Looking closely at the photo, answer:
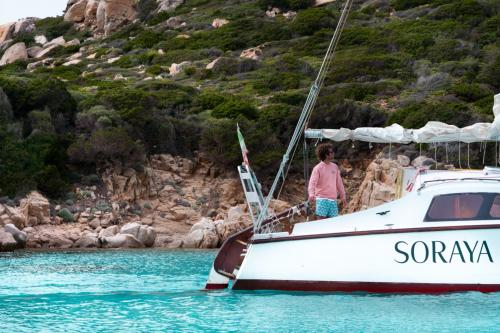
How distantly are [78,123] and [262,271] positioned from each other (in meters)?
24.9

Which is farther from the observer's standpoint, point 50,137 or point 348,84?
point 348,84

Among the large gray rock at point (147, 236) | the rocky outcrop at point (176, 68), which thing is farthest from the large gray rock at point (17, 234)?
the rocky outcrop at point (176, 68)

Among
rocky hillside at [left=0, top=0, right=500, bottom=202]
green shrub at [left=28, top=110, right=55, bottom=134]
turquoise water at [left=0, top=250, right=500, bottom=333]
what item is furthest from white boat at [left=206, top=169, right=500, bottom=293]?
green shrub at [left=28, top=110, right=55, bottom=134]

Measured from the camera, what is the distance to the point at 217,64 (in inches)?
2223

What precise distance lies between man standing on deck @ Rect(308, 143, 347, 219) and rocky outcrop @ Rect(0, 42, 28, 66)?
2579 inches

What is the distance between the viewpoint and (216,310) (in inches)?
501

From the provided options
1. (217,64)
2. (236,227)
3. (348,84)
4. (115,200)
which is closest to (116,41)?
(217,64)

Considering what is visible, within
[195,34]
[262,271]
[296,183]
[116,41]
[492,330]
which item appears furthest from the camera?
[116,41]

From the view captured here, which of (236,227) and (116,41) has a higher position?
(116,41)

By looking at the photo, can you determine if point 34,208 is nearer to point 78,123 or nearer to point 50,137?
point 50,137

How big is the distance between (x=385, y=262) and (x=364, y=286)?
1.56ft

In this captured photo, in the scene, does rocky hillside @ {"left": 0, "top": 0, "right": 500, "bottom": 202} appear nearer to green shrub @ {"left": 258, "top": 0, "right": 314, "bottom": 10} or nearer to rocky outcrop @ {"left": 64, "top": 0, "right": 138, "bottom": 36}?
green shrub @ {"left": 258, "top": 0, "right": 314, "bottom": 10}

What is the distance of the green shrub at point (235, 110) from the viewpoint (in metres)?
40.0

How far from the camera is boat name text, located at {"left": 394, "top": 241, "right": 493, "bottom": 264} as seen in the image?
12.5m
